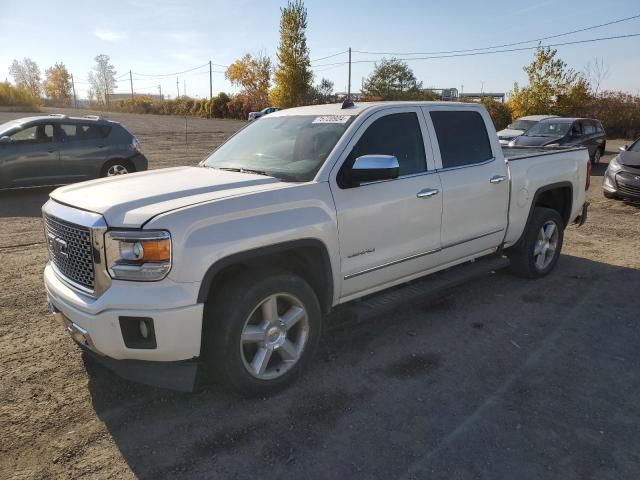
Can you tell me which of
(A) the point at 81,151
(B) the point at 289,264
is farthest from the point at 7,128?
(B) the point at 289,264

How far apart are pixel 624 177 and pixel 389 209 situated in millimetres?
8498

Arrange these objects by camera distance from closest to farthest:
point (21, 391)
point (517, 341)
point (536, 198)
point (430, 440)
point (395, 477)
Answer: point (395, 477), point (430, 440), point (21, 391), point (517, 341), point (536, 198)

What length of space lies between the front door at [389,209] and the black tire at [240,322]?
0.53 metres

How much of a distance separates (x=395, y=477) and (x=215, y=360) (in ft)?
4.08

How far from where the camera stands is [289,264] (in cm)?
350

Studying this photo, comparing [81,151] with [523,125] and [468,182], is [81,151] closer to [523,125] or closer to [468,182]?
[468,182]

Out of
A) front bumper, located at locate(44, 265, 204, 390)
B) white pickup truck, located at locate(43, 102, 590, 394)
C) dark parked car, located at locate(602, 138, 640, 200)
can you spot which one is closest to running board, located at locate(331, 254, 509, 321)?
white pickup truck, located at locate(43, 102, 590, 394)

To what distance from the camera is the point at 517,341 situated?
4141mm

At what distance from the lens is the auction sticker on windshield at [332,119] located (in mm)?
3880

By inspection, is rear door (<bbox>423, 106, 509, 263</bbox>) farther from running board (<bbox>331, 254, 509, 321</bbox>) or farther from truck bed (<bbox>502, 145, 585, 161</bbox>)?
truck bed (<bbox>502, 145, 585, 161</bbox>)

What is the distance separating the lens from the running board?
150 inches

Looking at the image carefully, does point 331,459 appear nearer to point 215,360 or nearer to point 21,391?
point 215,360

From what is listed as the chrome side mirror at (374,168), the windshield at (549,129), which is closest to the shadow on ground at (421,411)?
the chrome side mirror at (374,168)

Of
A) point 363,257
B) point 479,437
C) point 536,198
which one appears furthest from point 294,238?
point 536,198
